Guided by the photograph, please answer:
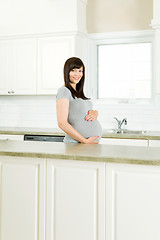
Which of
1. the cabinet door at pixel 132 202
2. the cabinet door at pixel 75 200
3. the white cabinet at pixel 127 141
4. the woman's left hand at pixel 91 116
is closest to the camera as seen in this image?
the cabinet door at pixel 132 202

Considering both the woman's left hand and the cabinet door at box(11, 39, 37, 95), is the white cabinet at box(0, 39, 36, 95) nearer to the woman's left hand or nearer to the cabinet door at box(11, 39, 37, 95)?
the cabinet door at box(11, 39, 37, 95)

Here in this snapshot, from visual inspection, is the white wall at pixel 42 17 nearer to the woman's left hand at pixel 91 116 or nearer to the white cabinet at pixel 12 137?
the white cabinet at pixel 12 137

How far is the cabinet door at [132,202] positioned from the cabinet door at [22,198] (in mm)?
445

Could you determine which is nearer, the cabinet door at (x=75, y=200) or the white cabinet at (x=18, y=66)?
the cabinet door at (x=75, y=200)

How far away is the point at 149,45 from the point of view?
16.2 ft

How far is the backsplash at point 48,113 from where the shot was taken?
4.83 metres

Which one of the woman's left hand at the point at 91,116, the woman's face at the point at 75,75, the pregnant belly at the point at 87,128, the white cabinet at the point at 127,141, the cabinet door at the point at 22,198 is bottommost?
the cabinet door at the point at 22,198

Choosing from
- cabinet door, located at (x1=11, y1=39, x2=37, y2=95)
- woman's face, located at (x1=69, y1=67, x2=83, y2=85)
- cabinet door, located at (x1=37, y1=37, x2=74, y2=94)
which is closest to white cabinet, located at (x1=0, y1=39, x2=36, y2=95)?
cabinet door, located at (x1=11, y1=39, x2=37, y2=95)

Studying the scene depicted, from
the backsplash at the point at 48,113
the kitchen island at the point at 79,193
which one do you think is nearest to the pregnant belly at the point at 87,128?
the kitchen island at the point at 79,193

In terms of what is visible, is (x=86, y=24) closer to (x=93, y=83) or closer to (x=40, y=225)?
(x=93, y=83)

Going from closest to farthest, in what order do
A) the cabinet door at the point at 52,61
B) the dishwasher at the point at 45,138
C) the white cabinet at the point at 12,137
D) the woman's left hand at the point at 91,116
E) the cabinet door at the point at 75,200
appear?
the cabinet door at the point at 75,200 → the woman's left hand at the point at 91,116 → the dishwasher at the point at 45,138 → the white cabinet at the point at 12,137 → the cabinet door at the point at 52,61

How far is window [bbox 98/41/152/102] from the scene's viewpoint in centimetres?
494

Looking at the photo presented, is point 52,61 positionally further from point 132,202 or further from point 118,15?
point 132,202

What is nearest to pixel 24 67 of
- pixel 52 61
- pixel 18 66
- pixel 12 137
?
pixel 18 66
